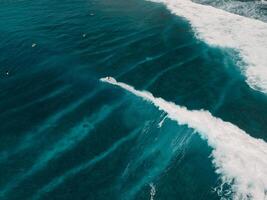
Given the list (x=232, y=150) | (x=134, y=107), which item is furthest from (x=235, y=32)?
(x=232, y=150)

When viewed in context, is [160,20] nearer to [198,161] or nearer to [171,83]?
[171,83]

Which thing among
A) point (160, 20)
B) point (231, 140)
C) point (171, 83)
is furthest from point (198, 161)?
point (160, 20)

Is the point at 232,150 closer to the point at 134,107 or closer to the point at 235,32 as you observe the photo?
the point at 134,107

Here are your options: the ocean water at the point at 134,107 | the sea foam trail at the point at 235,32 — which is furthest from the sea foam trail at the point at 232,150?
the sea foam trail at the point at 235,32

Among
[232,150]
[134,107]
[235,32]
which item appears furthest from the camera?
[235,32]

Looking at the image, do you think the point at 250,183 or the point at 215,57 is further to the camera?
the point at 215,57

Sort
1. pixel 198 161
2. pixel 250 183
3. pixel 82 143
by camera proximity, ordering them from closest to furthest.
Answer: pixel 250 183 < pixel 198 161 < pixel 82 143

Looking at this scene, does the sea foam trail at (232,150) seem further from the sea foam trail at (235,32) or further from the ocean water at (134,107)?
the sea foam trail at (235,32)

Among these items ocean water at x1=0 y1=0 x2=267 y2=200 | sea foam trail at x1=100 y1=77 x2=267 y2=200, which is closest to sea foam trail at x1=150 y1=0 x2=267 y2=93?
ocean water at x1=0 y1=0 x2=267 y2=200
